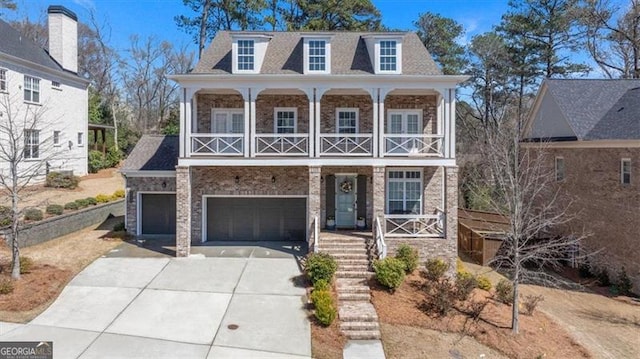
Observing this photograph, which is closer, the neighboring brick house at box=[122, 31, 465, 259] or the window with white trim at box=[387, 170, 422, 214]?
the neighboring brick house at box=[122, 31, 465, 259]

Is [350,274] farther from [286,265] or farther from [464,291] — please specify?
[464,291]

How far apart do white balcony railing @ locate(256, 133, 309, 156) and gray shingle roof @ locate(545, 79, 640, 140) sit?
43.3 feet

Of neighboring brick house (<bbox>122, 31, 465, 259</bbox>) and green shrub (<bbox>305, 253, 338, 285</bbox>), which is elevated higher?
neighboring brick house (<bbox>122, 31, 465, 259</bbox>)

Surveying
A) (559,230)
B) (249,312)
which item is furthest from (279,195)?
(559,230)

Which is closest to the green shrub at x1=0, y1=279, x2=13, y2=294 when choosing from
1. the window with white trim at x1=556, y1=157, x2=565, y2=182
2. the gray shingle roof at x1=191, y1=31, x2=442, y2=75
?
the gray shingle roof at x1=191, y1=31, x2=442, y2=75

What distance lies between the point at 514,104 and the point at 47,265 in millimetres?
33041

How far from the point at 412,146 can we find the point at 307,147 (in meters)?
4.77

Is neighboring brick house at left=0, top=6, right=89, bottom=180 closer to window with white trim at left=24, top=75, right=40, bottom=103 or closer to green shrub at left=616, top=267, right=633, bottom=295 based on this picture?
window with white trim at left=24, top=75, right=40, bottom=103

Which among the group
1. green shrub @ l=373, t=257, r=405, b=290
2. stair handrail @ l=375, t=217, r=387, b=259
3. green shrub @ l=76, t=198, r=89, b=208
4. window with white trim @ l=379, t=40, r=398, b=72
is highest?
window with white trim @ l=379, t=40, r=398, b=72

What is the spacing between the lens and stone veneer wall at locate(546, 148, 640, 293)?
15.6 meters

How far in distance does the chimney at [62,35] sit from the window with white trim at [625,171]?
113ft

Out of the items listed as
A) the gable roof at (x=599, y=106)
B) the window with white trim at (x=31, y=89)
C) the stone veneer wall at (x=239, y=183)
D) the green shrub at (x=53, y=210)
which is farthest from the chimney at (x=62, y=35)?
the gable roof at (x=599, y=106)

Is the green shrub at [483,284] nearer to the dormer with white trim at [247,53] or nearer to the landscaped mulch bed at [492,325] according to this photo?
the landscaped mulch bed at [492,325]

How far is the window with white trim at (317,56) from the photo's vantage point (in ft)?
53.3
